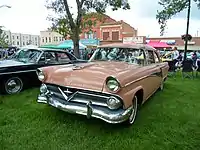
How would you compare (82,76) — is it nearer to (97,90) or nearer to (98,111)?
(97,90)

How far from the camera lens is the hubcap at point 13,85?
5.59 m

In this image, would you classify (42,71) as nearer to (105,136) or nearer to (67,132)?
(67,132)

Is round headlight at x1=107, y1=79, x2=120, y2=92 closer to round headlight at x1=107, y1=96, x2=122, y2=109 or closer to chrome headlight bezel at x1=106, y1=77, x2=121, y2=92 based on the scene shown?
chrome headlight bezel at x1=106, y1=77, x2=121, y2=92

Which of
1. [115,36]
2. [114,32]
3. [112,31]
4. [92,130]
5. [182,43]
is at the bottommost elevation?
[92,130]

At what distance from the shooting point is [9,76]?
18.1 ft

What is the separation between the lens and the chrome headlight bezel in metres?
3.23

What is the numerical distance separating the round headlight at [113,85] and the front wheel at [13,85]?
135 inches

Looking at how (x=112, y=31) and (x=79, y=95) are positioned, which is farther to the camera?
(x=112, y=31)

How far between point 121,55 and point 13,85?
3127 millimetres

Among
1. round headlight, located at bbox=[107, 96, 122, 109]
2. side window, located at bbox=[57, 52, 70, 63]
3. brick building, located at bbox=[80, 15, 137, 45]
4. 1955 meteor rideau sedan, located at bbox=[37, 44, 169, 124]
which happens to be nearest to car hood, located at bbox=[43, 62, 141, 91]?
1955 meteor rideau sedan, located at bbox=[37, 44, 169, 124]

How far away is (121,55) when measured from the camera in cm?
492

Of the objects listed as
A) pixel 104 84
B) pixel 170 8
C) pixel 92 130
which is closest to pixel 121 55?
pixel 104 84

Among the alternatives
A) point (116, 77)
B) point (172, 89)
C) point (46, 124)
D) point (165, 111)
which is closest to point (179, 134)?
point (165, 111)

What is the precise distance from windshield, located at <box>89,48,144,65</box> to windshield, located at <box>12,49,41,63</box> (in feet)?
6.84
